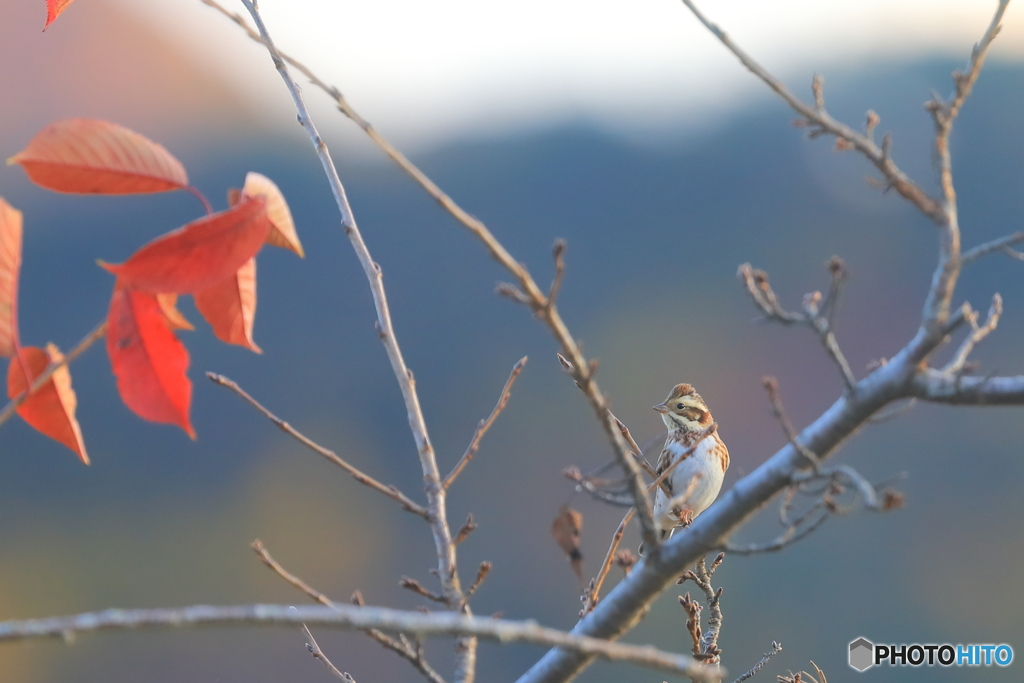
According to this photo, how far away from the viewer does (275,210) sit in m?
1.18

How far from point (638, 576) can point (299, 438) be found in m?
0.62

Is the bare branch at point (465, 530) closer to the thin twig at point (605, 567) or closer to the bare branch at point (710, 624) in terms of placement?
the thin twig at point (605, 567)

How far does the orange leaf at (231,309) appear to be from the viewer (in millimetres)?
1225

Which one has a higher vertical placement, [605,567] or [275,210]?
[275,210]

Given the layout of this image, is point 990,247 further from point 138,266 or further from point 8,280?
point 8,280

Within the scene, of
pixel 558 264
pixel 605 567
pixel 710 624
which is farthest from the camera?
pixel 710 624

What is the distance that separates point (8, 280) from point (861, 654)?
124 inches

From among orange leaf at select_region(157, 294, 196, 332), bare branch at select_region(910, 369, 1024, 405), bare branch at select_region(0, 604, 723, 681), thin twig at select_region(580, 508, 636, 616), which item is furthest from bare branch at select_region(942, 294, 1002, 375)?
orange leaf at select_region(157, 294, 196, 332)

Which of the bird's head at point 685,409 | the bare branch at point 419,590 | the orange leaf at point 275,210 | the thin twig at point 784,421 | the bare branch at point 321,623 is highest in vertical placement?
the bird's head at point 685,409

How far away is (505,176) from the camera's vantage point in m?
20.3

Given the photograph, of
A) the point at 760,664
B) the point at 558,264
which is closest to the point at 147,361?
the point at 558,264

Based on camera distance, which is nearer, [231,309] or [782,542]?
[782,542]

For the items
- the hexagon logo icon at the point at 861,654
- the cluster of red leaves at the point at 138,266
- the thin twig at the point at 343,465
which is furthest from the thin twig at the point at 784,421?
the hexagon logo icon at the point at 861,654

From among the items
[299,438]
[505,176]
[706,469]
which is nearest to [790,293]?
[505,176]
